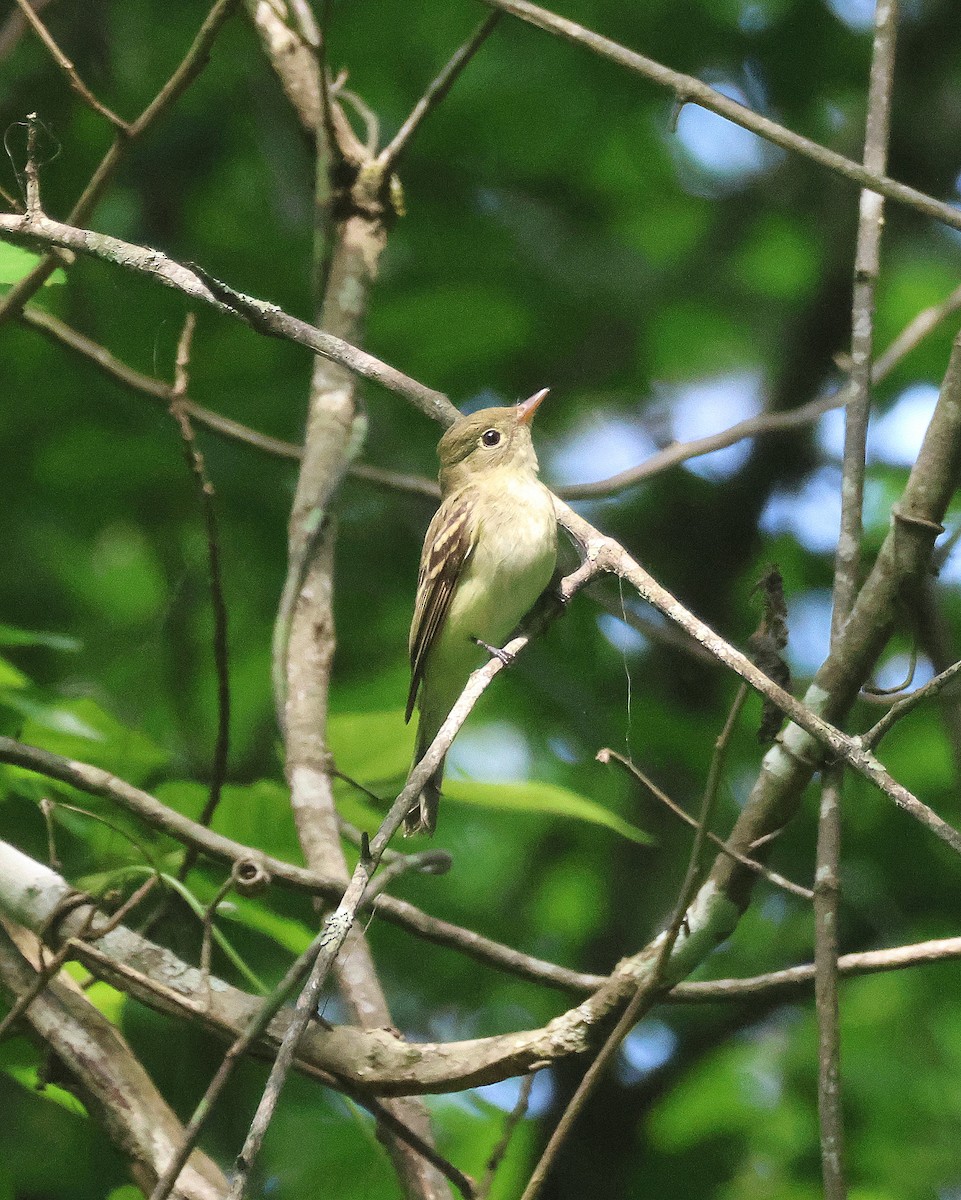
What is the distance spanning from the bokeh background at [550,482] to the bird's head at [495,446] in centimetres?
56

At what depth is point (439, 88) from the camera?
479cm

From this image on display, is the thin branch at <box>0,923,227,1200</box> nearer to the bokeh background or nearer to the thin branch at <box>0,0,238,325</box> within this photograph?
the bokeh background

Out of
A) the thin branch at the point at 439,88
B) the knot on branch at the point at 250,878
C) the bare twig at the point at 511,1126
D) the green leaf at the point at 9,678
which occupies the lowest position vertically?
the bare twig at the point at 511,1126

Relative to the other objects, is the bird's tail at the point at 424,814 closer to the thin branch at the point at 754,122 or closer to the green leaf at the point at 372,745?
the green leaf at the point at 372,745

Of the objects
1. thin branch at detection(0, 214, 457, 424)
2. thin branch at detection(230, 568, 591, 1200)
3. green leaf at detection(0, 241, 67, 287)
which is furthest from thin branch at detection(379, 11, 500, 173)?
thin branch at detection(230, 568, 591, 1200)

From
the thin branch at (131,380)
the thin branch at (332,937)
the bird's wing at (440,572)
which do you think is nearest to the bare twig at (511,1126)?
the thin branch at (332,937)

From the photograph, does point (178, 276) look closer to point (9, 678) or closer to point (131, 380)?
point (9, 678)

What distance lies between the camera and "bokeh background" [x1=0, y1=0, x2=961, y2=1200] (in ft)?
18.7

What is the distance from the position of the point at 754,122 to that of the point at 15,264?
1756 mm

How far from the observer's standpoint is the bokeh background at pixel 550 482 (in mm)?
5699

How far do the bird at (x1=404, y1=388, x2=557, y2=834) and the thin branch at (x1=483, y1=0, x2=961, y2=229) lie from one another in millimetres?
1275

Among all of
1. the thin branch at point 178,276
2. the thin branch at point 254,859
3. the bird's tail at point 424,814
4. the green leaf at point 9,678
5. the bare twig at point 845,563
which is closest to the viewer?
the bare twig at point 845,563

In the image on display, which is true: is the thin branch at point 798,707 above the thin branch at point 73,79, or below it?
below

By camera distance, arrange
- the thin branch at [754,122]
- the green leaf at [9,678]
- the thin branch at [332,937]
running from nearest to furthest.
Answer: the thin branch at [332,937] → the thin branch at [754,122] → the green leaf at [9,678]
